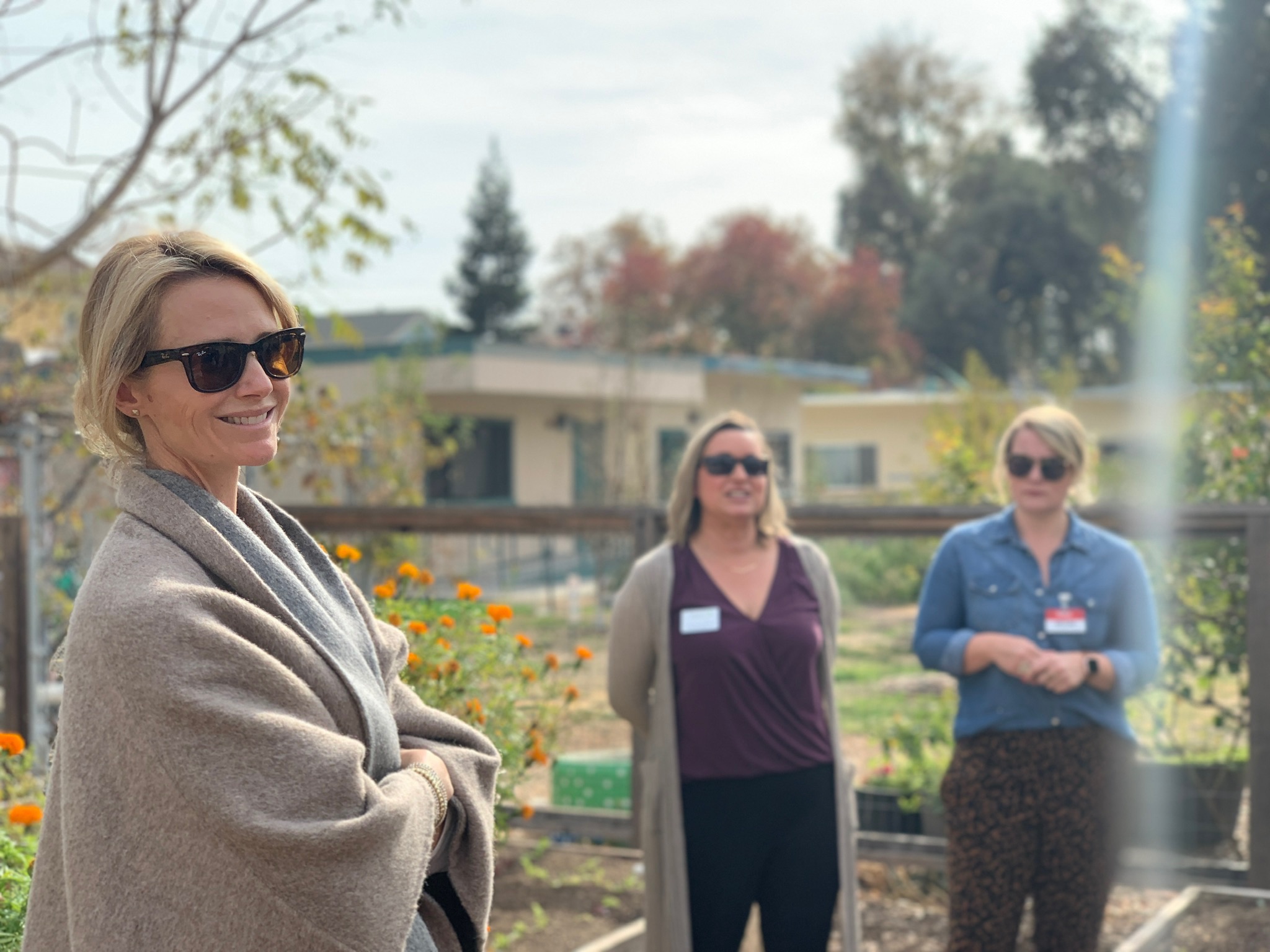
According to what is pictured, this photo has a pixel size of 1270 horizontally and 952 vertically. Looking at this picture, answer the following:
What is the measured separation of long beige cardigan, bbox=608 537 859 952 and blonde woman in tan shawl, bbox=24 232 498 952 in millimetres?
1718

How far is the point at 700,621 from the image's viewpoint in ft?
11.8

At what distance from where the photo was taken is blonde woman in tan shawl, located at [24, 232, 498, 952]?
4.90 ft

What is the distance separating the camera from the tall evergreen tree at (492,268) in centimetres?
5538

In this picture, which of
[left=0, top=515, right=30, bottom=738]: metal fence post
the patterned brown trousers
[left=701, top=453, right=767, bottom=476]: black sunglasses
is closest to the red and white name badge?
the patterned brown trousers

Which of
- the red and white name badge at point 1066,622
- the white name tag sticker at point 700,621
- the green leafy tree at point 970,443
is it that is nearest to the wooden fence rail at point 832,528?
the green leafy tree at point 970,443

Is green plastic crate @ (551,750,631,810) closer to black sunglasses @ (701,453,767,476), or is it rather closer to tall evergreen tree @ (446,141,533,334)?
black sunglasses @ (701,453,767,476)

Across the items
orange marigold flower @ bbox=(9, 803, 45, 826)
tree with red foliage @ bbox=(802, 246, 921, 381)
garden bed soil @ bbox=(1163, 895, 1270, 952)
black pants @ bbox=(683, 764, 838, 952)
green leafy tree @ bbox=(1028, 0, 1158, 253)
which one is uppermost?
green leafy tree @ bbox=(1028, 0, 1158, 253)

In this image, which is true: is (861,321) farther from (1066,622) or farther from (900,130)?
(1066,622)

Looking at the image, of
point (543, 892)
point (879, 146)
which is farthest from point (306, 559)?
point (879, 146)

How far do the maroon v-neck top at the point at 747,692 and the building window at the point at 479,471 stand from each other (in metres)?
15.8

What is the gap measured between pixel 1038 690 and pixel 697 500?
115cm

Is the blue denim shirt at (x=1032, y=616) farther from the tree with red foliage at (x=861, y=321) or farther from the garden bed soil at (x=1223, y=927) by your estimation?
the tree with red foliage at (x=861, y=321)

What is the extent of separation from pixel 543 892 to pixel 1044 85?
1300 inches

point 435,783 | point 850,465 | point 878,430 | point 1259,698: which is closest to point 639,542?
point 1259,698
